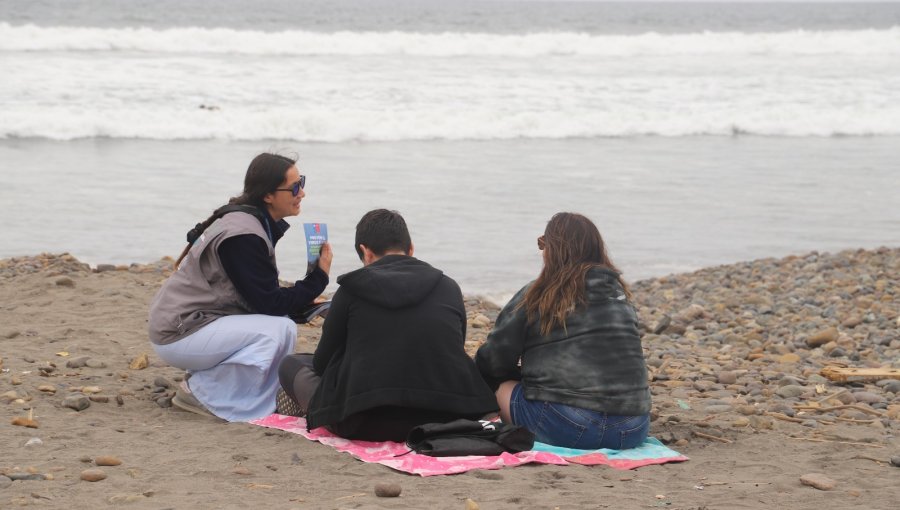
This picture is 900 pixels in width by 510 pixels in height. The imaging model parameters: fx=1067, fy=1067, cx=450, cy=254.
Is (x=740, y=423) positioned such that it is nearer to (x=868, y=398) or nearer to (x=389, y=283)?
(x=868, y=398)

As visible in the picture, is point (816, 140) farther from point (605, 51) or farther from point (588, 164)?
point (605, 51)

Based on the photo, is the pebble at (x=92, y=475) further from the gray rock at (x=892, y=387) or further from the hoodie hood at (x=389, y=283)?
the gray rock at (x=892, y=387)

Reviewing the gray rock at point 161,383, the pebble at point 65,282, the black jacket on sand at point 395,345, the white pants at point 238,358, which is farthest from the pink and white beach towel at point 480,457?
the pebble at point 65,282

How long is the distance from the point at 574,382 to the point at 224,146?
47.7 ft

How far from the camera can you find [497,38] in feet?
137

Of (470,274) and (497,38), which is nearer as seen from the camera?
(470,274)

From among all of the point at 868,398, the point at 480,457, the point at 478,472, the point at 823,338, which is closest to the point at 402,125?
the point at 823,338

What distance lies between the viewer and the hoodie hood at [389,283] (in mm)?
4598

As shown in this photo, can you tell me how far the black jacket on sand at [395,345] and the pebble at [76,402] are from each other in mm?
1398

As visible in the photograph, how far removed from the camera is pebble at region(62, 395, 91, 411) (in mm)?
5383

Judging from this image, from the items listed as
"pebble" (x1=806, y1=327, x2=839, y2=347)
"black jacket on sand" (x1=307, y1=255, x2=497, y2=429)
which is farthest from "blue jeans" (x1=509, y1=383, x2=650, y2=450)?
"pebble" (x1=806, y1=327, x2=839, y2=347)

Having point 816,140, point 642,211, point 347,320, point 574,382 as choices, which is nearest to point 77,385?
point 347,320

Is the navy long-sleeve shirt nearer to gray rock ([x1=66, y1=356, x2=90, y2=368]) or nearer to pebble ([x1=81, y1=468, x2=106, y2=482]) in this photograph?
pebble ([x1=81, y1=468, x2=106, y2=482])

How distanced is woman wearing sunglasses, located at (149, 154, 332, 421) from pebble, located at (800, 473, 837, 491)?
2.38 metres
